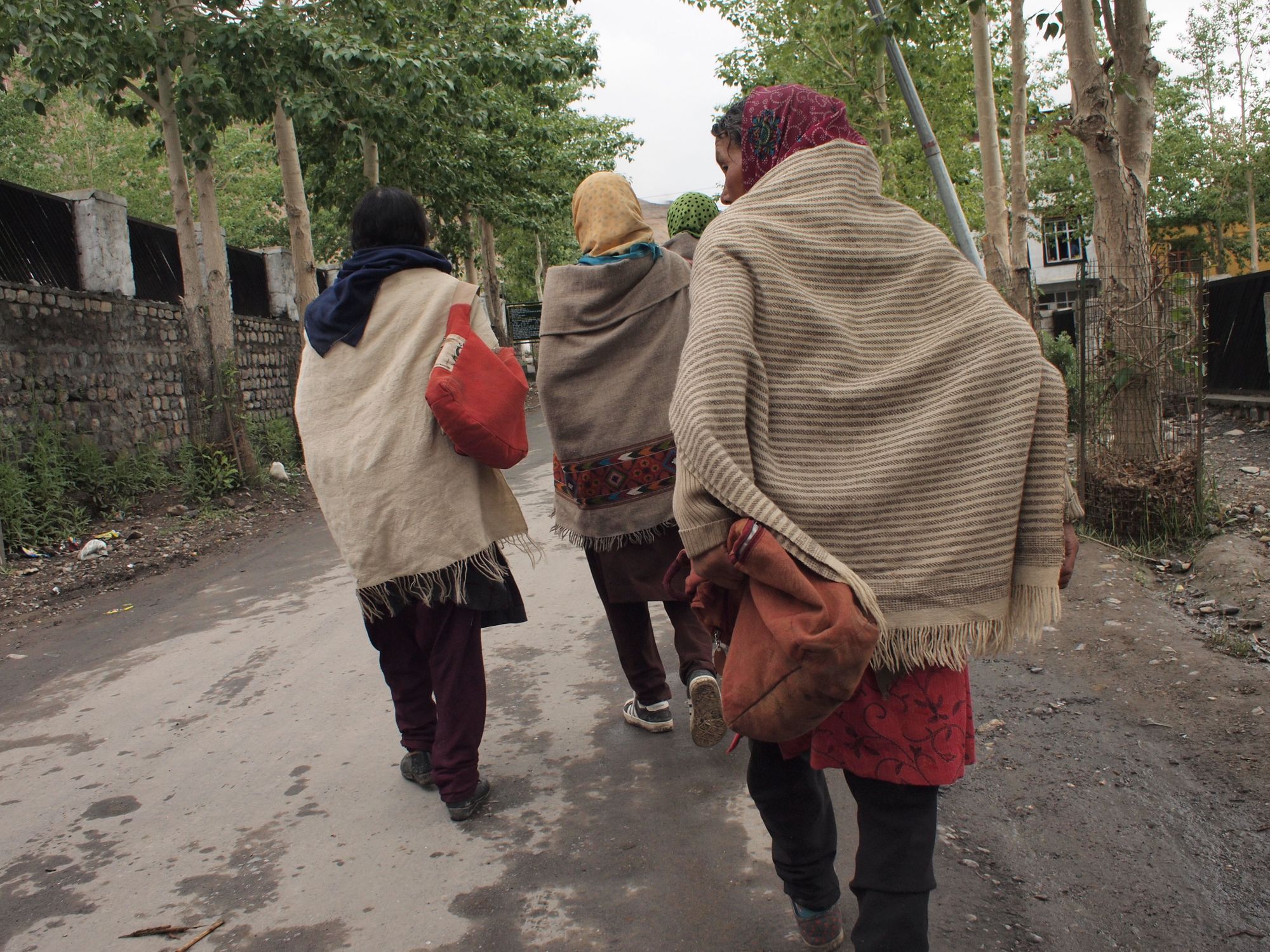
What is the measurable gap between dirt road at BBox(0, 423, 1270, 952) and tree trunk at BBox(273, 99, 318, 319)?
25.8 feet

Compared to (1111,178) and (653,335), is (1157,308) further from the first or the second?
(653,335)

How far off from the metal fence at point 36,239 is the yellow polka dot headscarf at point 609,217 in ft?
23.8

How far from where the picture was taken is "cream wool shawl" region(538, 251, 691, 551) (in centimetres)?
341

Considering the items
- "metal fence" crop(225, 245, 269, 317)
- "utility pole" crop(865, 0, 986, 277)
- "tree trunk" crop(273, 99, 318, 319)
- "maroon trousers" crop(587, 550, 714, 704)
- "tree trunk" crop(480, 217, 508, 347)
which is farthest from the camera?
"tree trunk" crop(480, 217, 508, 347)

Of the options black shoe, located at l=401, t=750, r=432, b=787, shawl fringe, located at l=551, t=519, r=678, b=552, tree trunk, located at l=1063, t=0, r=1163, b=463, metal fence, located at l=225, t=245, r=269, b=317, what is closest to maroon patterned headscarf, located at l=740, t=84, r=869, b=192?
shawl fringe, located at l=551, t=519, r=678, b=552

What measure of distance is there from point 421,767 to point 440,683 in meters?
0.41

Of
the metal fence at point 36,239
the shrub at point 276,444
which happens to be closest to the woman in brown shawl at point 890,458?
the metal fence at point 36,239

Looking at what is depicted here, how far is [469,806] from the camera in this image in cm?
314

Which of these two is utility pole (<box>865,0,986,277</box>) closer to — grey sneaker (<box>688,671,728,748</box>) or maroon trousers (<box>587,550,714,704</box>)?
maroon trousers (<box>587,550,714,704</box>)

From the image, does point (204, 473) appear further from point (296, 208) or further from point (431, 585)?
point (431, 585)

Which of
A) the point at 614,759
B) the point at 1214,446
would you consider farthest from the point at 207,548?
the point at 1214,446

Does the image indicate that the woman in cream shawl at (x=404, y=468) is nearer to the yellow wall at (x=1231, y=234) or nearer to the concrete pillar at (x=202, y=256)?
the concrete pillar at (x=202, y=256)

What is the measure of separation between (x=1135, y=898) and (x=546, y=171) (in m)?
23.1

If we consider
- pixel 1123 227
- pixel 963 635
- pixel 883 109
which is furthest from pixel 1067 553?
pixel 883 109
